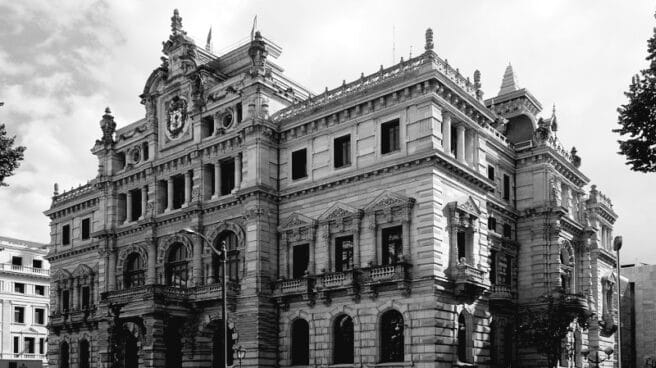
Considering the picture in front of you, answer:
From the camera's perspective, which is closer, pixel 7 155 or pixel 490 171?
pixel 7 155

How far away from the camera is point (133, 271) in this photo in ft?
189

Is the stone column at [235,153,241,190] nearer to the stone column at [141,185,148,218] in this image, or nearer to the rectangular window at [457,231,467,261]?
the stone column at [141,185,148,218]

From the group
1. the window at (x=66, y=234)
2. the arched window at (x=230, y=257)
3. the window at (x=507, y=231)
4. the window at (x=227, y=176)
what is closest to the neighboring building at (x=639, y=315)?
the window at (x=507, y=231)

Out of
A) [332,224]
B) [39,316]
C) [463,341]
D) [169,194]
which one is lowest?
[39,316]

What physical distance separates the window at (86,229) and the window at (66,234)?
266cm

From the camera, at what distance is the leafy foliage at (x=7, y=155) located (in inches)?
1198

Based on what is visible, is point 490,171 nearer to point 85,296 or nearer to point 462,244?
point 462,244

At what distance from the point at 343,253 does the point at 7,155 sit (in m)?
20.4

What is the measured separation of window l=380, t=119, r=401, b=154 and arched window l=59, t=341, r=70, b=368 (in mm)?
36934

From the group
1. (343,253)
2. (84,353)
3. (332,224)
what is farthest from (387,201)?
(84,353)

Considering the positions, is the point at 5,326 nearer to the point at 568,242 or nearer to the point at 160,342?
the point at 160,342

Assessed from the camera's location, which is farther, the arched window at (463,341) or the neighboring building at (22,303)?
the neighboring building at (22,303)

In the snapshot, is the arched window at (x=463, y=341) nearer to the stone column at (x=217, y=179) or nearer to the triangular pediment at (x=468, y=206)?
the triangular pediment at (x=468, y=206)

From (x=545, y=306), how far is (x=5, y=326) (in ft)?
206
